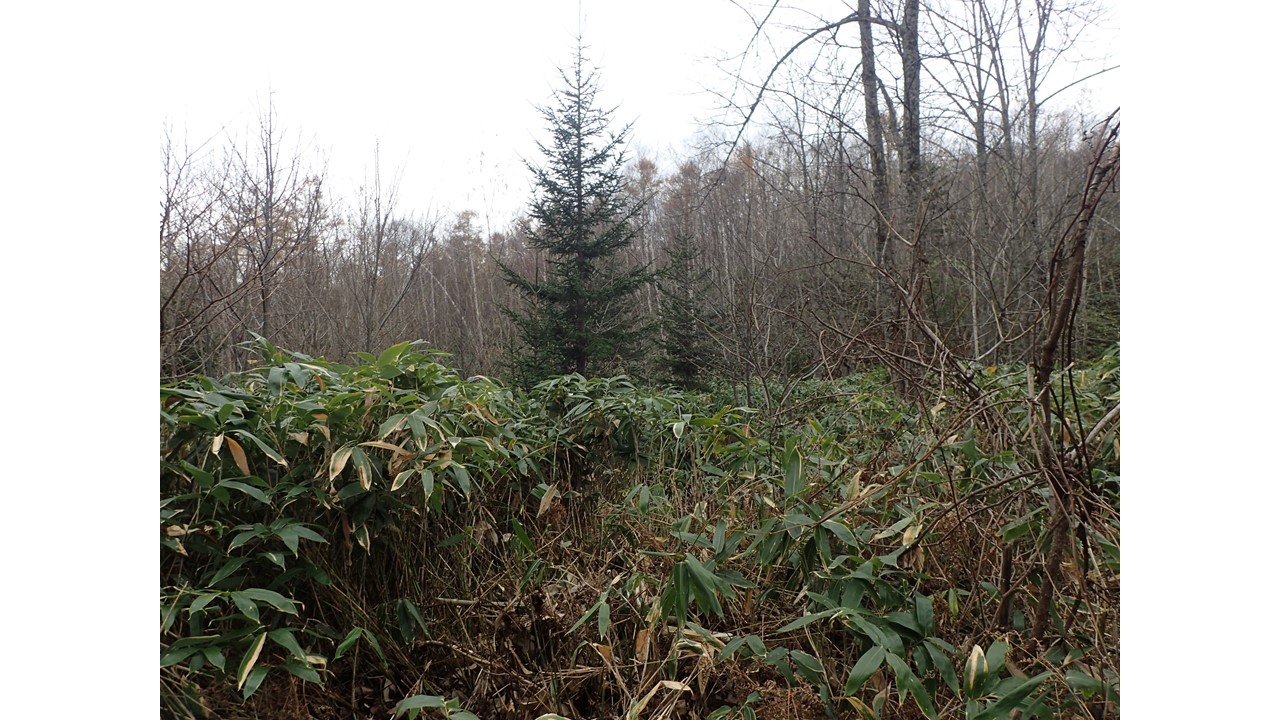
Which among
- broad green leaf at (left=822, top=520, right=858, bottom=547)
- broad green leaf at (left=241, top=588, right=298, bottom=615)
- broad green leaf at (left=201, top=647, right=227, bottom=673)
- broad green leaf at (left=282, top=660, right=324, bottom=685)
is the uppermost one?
broad green leaf at (left=822, top=520, right=858, bottom=547)

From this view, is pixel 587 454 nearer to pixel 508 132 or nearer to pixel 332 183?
pixel 332 183

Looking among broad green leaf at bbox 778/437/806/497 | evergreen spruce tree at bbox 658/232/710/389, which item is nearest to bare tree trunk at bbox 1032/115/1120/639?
broad green leaf at bbox 778/437/806/497

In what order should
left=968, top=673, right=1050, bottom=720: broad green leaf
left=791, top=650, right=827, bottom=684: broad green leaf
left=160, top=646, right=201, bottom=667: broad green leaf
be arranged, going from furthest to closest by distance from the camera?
1. left=791, top=650, right=827, bottom=684: broad green leaf
2. left=160, top=646, right=201, bottom=667: broad green leaf
3. left=968, top=673, right=1050, bottom=720: broad green leaf

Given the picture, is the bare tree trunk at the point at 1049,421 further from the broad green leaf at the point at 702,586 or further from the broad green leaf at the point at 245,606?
the broad green leaf at the point at 245,606

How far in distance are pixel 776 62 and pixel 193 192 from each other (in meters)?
3.56

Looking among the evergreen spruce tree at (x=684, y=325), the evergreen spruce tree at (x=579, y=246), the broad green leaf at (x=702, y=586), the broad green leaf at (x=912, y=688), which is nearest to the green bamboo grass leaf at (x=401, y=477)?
the broad green leaf at (x=702, y=586)

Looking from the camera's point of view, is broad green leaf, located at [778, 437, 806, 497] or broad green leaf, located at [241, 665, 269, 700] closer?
broad green leaf, located at [241, 665, 269, 700]

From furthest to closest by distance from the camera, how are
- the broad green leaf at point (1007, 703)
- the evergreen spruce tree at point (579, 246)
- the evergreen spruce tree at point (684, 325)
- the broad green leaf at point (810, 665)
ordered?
the evergreen spruce tree at point (579, 246)
the evergreen spruce tree at point (684, 325)
the broad green leaf at point (810, 665)
the broad green leaf at point (1007, 703)

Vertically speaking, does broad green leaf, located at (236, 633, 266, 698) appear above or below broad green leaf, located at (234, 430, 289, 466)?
below

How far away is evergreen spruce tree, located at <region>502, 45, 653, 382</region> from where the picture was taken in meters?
5.46

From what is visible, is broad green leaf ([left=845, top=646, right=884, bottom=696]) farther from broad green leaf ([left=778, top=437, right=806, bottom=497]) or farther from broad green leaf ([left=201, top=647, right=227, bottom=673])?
broad green leaf ([left=201, top=647, right=227, bottom=673])

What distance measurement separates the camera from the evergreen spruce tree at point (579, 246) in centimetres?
546

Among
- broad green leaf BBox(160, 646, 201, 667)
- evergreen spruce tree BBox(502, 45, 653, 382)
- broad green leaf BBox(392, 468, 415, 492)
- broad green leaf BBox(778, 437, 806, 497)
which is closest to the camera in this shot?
broad green leaf BBox(160, 646, 201, 667)
